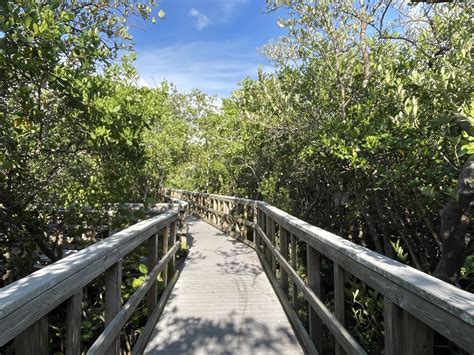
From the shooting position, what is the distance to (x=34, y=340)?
1.38 meters

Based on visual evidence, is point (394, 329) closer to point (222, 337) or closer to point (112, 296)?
point (112, 296)

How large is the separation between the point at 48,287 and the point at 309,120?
4.35m

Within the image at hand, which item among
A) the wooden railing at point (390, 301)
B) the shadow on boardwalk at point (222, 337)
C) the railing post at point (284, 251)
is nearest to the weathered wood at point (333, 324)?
the wooden railing at point (390, 301)

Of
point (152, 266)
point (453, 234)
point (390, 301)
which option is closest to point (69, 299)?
point (390, 301)

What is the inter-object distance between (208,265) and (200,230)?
4351 millimetres

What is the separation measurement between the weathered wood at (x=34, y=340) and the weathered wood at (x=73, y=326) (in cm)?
27

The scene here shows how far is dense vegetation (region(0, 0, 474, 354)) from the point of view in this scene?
2.81 meters

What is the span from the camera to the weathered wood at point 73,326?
1.72 metres

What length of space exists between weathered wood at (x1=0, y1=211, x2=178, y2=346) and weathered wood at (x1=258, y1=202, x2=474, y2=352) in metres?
1.34

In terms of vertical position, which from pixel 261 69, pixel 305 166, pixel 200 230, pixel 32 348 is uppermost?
pixel 261 69

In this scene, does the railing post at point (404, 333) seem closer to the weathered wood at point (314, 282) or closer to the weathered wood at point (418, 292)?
the weathered wood at point (418, 292)

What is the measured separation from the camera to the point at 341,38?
15.1 ft

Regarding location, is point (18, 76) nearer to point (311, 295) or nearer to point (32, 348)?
point (32, 348)

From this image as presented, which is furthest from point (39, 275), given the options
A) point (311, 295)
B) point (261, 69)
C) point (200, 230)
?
point (200, 230)
